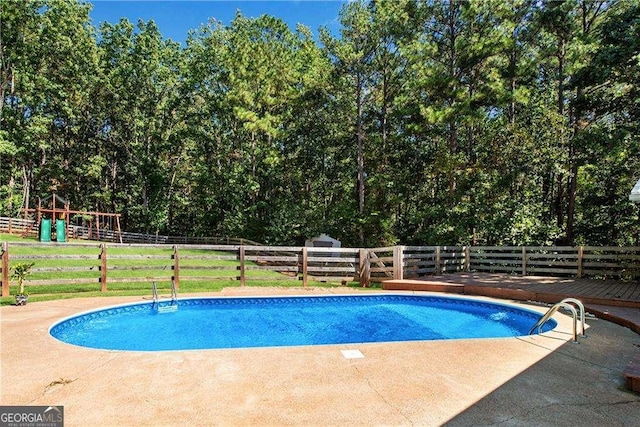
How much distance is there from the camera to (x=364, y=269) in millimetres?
11297

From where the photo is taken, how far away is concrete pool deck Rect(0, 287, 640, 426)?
115 inches

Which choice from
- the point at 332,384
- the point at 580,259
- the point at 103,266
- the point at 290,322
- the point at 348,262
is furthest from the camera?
the point at 348,262

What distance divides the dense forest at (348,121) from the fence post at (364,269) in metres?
5.80

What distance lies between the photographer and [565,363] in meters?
4.21

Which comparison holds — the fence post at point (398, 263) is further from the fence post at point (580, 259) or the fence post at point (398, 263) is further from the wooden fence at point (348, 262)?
the fence post at point (580, 259)

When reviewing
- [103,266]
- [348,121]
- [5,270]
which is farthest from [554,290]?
[348,121]

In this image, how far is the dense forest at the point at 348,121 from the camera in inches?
570

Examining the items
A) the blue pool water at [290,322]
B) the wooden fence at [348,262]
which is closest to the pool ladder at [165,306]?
the blue pool water at [290,322]

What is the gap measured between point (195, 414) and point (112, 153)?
115 ft

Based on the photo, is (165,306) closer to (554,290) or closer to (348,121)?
(554,290)

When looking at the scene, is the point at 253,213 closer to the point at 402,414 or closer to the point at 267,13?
the point at 267,13

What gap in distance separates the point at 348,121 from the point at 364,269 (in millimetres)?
15196

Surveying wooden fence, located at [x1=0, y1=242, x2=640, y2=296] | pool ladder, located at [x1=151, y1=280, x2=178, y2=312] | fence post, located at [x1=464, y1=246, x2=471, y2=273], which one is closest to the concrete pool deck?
pool ladder, located at [x1=151, y1=280, x2=178, y2=312]

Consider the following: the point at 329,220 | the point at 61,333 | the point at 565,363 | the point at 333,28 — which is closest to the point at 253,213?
the point at 329,220
